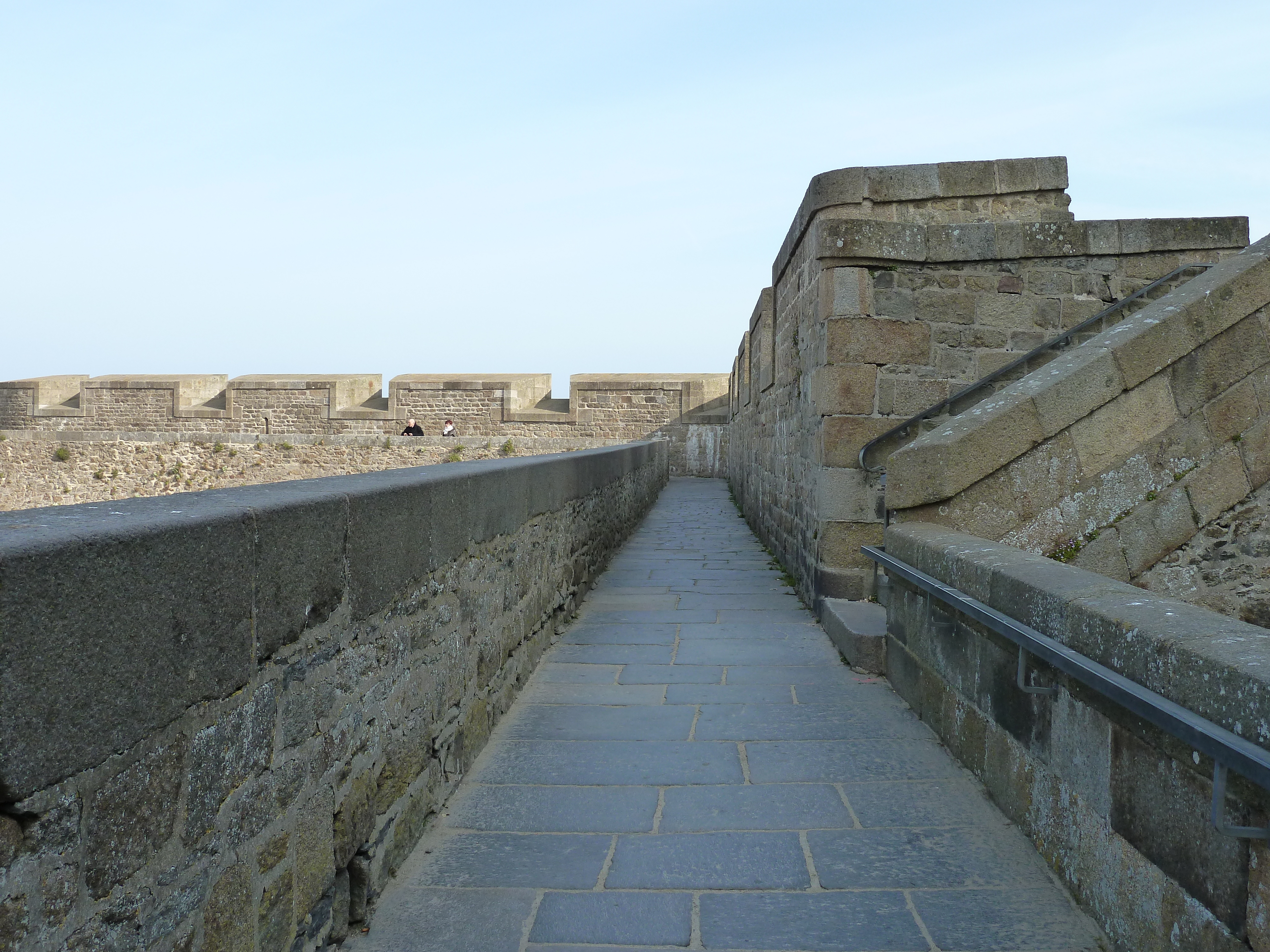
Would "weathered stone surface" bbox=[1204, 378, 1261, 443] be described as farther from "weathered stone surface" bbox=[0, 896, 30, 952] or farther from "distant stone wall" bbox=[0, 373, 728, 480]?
"distant stone wall" bbox=[0, 373, 728, 480]

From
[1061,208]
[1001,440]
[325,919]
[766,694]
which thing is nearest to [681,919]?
[325,919]

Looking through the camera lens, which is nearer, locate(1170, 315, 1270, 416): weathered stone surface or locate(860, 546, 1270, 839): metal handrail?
locate(860, 546, 1270, 839): metal handrail

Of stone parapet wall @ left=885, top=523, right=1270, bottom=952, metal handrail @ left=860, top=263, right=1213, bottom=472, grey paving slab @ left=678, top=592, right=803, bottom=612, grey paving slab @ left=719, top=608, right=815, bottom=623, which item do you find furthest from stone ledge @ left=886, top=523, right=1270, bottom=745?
grey paving slab @ left=678, top=592, right=803, bottom=612

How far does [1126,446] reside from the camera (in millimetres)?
4391

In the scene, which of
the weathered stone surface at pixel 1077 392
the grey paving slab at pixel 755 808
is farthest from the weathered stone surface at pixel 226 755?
the weathered stone surface at pixel 1077 392

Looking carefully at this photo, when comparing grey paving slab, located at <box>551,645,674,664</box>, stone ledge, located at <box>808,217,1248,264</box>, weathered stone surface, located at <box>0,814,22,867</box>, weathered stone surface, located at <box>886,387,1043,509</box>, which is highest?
stone ledge, located at <box>808,217,1248,264</box>

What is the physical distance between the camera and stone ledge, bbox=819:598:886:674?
16.2 ft

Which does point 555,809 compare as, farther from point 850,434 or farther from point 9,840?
point 850,434

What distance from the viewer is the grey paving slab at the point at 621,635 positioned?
569 centimetres

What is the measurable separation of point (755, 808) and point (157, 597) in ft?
7.32

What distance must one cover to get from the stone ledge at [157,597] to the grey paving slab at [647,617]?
12.0 ft

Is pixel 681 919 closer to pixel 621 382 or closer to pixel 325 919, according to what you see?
pixel 325 919

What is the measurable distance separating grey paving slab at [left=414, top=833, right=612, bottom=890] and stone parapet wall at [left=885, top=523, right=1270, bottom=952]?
131 centimetres

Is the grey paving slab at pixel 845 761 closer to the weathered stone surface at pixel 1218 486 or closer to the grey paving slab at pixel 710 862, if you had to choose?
the grey paving slab at pixel 710 862
